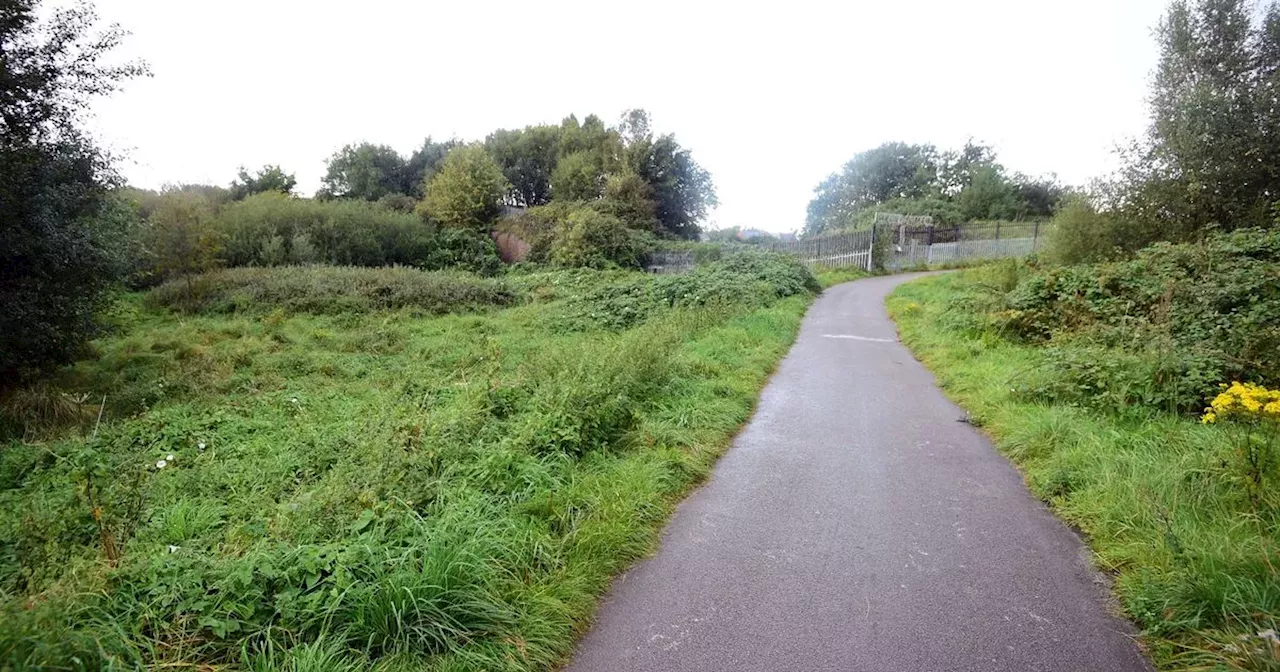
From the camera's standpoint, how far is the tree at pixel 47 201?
789 centimetres

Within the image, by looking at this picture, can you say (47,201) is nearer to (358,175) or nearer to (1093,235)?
(1093,235)

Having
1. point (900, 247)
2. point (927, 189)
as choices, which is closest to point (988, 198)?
point (927, 189)

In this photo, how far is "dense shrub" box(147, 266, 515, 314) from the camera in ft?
56.0

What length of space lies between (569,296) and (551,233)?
9.96m

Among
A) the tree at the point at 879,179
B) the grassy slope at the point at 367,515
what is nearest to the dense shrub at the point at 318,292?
the grassy slope at the point at 367,515

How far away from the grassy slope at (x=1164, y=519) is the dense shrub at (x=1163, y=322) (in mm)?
472

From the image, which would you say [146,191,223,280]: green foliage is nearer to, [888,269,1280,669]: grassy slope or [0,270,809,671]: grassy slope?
[0,270,809,671]: grassy slope

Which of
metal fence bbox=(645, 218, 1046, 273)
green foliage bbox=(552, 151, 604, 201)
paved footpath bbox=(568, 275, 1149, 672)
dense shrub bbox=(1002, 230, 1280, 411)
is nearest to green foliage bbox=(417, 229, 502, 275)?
green foliage bbox=(552, 151, 604, 201)

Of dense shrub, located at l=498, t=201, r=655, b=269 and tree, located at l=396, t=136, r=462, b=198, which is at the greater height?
tree, located at l=396, t=136, r=462, b=198

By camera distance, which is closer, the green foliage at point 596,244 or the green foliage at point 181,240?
the green foliage at point 181,240

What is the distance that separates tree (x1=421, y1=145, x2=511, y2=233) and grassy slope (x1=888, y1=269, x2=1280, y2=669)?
29467 millimetres

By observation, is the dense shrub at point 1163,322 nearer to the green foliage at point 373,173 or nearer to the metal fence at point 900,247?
the metal fence at point 900,247

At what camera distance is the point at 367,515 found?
3.29 meters

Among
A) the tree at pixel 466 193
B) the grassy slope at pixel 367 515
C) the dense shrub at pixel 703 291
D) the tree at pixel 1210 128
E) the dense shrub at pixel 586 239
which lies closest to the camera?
the grassy slope at pixel 367 515
